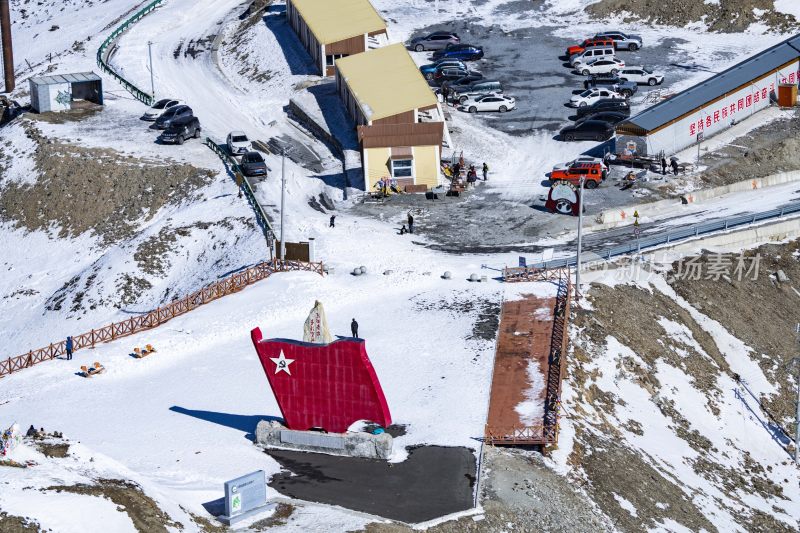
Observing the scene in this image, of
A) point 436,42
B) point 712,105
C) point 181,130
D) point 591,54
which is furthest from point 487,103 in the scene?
point 181,130

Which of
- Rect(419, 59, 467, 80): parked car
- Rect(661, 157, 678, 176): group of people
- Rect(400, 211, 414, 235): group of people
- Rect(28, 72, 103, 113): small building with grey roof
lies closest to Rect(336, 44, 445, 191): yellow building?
Rect(419, 59, 467, 80): parked car

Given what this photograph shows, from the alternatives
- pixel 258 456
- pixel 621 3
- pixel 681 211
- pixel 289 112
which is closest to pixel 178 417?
pixel 258 456

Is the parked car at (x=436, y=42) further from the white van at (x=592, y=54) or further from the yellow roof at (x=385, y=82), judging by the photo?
the white van at (x=592, y=54)

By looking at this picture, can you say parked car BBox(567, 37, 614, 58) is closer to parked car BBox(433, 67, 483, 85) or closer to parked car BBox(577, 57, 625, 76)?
parked car BBox(577, 57, 625, 76)

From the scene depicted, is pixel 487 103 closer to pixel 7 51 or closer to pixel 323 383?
pixel 7 51

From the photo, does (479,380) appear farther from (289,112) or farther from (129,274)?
(289,112)

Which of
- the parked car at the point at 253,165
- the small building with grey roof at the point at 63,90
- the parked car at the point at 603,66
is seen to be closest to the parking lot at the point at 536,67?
the parked car at the point at 603,66
